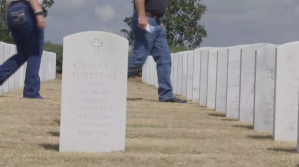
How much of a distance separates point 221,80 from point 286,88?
3653mm

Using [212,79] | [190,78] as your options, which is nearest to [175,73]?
[190,78]

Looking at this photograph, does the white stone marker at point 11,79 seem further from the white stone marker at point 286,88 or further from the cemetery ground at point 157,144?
the white stone marker at point 286,88

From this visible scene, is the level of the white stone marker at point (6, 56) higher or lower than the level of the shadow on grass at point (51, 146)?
higher

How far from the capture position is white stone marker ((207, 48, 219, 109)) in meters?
11.0

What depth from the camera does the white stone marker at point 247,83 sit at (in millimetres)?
8383

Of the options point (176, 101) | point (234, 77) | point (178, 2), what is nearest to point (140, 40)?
point (176, 101)

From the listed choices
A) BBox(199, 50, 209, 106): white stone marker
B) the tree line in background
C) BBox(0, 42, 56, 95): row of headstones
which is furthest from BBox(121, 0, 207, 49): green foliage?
BBox(199, 50, 209, 106): white stone marker

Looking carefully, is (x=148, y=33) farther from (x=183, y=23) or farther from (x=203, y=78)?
(x=183, y=23)

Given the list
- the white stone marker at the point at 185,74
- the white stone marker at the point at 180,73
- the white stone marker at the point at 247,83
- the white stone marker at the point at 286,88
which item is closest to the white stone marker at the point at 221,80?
the white stone marker at the point at 247,83

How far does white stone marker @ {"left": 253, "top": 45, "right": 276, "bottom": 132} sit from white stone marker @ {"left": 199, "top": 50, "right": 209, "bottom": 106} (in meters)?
4.01

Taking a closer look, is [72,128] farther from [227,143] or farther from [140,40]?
[140,40]

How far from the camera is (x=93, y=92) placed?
18.3 ft

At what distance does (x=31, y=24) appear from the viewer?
9.07 meters

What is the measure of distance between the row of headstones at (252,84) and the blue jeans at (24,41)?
2580mm
